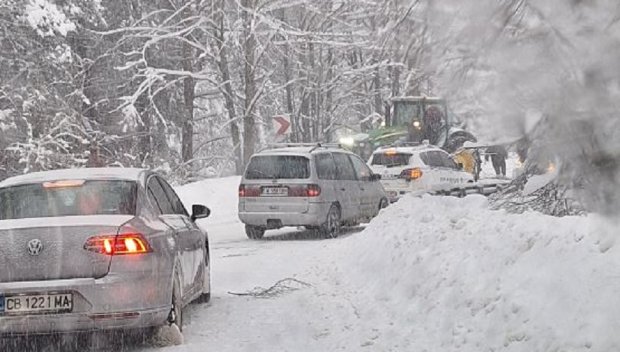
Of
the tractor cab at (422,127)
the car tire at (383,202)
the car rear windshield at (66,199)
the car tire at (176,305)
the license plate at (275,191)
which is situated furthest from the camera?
the tractor cab at (422,127)

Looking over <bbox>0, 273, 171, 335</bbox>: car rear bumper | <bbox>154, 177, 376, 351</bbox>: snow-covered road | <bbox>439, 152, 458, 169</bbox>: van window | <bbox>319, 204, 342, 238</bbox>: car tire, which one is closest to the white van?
<bbox>439, 152, 458, 169</bbox>: van window

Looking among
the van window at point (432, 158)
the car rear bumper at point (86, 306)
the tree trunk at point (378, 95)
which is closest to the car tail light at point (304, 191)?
the van window at point (432, 158)

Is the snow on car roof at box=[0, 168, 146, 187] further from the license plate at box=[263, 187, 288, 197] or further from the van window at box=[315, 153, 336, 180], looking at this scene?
the van window at box=[315, 153, 336, 180]

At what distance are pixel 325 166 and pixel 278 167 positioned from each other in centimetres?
101

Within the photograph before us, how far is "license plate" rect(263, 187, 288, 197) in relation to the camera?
1605 cm

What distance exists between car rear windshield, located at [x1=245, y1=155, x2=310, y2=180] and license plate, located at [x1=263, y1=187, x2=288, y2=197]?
8.8 inches

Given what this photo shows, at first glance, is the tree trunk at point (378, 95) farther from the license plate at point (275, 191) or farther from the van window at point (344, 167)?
the license plate at point (275, 191)

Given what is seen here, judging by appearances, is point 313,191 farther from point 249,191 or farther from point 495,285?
point 495,285

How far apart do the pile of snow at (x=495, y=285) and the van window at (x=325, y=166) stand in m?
5.71

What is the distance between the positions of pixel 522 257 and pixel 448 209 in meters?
4.14

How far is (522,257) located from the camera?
7.02m

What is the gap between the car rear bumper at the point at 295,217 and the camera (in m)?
15.9

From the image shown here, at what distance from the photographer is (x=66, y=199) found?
7.36m

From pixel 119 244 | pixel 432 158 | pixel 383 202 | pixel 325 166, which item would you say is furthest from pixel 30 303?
pixel 432 158
